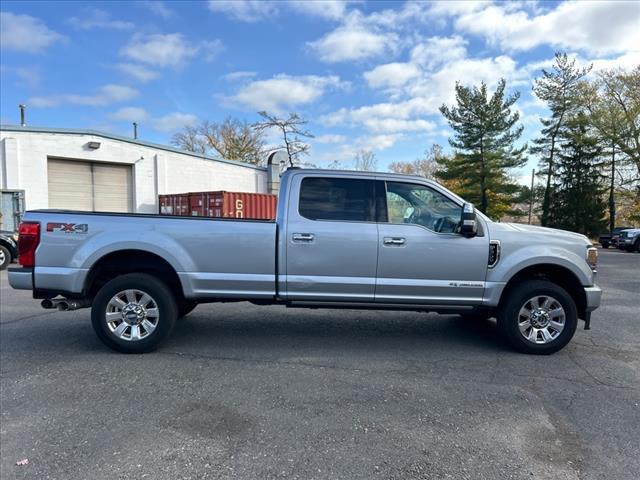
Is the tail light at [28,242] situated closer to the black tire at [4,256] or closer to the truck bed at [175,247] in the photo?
the truck bed at [175,247]

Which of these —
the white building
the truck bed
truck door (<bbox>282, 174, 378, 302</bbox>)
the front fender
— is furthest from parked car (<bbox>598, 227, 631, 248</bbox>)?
the truck bed

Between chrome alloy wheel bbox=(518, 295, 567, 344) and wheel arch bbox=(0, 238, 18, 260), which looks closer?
chrome alloy wheel bbox=(518, 295, 567, 344)

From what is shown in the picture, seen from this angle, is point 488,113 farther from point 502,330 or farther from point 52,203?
point 502,330

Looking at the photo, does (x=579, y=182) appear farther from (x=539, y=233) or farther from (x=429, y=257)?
(x=429, y=257)

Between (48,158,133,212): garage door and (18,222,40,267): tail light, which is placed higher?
(48,158,133,212): garage door

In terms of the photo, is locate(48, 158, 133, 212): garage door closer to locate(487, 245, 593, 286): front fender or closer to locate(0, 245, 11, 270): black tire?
locate(0, 245, 11, 270): black tire

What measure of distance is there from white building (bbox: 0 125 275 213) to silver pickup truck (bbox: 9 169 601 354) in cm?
1661

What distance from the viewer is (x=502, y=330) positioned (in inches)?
→ 194

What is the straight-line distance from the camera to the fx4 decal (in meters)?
Answer: 4.52

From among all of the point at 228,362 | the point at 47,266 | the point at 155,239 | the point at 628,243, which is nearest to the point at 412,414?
the point at 228,362

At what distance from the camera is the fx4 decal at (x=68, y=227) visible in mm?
4523

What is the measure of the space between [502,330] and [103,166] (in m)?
20.6

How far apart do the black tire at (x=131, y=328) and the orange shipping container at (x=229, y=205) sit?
1289 centimetres

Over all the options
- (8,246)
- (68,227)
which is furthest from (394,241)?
(8,246)
